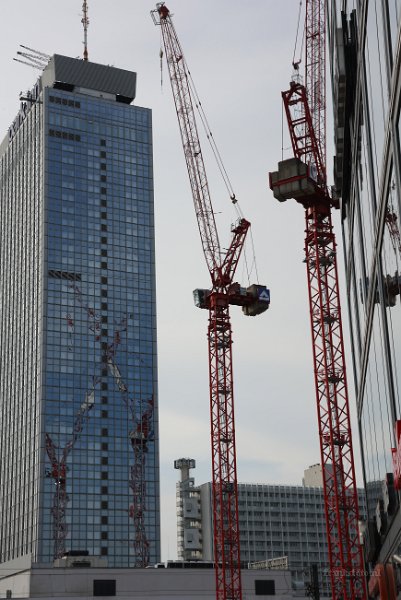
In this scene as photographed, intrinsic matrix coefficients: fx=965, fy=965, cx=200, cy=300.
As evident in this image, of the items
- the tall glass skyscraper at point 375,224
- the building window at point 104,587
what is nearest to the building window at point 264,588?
the building window at point 104,587

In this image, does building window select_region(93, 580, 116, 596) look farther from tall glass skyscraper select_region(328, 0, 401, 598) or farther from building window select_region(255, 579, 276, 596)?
tall glass skyscraper select_region(328, 0, 401, 598)

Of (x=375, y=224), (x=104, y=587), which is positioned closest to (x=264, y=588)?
(x=104, y=587)

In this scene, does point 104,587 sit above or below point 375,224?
below

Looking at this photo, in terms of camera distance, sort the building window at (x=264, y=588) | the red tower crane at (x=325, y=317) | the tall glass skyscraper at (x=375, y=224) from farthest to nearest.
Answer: the building window at (x=264, y=588), the red tower crane at (x=325, y=317), the tall glass skyscraper at (x=375, y=224)

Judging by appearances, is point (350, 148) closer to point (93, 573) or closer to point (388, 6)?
point (388, 6)

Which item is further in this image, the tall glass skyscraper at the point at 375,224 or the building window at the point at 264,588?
the building window at the point at 264,588

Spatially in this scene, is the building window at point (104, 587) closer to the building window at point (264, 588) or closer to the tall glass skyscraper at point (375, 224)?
the building window at point (264, 588)

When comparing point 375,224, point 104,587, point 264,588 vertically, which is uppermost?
point 375,224

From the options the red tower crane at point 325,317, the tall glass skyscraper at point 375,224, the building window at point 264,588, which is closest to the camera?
the tall glass skyscraper at point 375,224

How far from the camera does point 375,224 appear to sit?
36375 millimetres

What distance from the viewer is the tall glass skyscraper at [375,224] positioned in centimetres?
2992

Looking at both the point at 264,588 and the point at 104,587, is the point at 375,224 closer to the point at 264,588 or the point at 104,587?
the point at 104,587

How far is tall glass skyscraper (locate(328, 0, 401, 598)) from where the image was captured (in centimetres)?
2992

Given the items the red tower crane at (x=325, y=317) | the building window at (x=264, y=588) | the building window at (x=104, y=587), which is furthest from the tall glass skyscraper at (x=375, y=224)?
the building window at (x=264, y=588)
